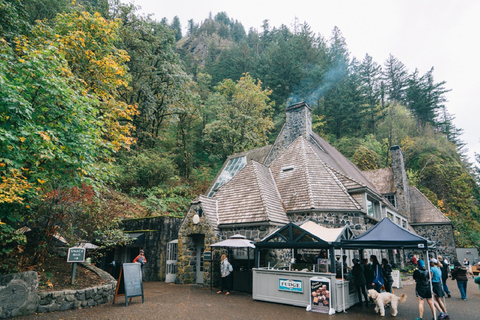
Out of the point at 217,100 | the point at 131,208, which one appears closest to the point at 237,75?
the point at 217,100

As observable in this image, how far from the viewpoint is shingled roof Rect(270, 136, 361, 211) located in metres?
13.4

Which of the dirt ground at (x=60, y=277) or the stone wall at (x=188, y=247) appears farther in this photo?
the stone wall at (x=188, y=247)

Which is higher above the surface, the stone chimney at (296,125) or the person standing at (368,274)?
the stone chimney at (296,125)

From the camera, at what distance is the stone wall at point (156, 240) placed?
51.8 ft

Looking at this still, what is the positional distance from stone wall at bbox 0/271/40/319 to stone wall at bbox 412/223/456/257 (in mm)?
28327

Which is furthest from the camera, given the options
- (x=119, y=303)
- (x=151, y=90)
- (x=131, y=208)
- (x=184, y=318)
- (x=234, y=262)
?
(x=151, y=90)

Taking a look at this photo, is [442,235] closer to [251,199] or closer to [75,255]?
[251,199]

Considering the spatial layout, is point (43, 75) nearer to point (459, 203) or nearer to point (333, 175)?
point (333, 175)

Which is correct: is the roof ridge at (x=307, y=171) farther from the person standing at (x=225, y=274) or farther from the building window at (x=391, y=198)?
the building window at (x=391, y=198)

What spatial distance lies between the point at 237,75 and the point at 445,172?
111ft

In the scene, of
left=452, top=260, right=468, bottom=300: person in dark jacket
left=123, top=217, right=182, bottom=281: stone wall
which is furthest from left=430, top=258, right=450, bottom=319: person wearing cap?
left=123, top=217, right=182, bottom=281: stone wall

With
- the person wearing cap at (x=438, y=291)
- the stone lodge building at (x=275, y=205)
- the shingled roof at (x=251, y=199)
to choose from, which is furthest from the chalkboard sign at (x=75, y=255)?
the person wearing cap at (x=438, y=291)

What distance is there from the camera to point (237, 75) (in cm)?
4812

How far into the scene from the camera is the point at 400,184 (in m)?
24.9
